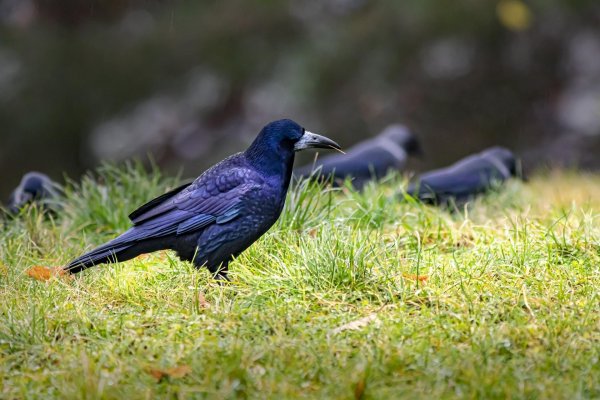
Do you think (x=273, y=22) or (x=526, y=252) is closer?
(x=526, y=252)

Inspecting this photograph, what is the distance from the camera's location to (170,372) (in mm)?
2924

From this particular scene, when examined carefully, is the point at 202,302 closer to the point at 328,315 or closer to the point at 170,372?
the point at 328,315

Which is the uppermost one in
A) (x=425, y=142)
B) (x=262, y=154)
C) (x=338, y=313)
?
(x=262, y=154)

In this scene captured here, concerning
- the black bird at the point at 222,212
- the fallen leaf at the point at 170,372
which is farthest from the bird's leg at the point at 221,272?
the fallen leaf at the point at 170,372

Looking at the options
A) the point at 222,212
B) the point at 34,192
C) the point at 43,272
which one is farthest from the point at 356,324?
the point at 34,192

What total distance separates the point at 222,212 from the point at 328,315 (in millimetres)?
769

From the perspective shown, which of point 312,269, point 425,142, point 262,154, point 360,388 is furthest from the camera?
point 425,142

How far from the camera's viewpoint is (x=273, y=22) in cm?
1026

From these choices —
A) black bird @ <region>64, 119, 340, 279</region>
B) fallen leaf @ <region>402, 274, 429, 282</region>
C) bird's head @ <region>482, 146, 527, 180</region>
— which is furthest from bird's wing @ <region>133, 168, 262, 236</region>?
bird's head @ <region>482, 146, 527, 180</region>

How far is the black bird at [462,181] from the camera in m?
5.76

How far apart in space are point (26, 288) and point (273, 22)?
694 centimetres

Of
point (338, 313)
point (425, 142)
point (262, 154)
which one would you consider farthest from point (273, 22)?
point (338, 313)

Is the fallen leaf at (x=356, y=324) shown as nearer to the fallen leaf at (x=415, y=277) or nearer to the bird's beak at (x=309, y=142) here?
the fallen leaf at (x=415, y=277)

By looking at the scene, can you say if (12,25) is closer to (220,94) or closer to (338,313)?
(220,94)
